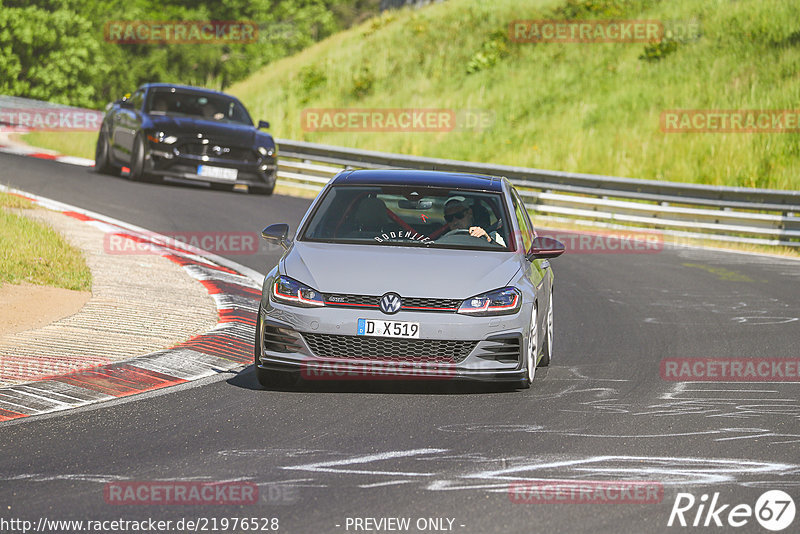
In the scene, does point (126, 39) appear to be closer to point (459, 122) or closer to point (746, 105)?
point (459, 122)

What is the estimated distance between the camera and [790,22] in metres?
34.1

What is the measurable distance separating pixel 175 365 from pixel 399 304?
6.25 ft

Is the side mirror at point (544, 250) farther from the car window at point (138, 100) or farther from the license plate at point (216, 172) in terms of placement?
the car window at point (138, 100)

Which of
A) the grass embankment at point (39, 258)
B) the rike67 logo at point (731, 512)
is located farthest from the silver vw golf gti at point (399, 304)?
the grass embankment at point (39, 258)

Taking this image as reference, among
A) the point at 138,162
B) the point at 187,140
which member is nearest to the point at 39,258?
the point at 187,140

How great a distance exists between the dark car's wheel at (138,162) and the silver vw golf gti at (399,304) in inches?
505

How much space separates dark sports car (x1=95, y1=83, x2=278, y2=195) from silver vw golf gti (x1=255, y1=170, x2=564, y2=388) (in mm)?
12173

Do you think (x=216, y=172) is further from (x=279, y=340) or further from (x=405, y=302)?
(x=405, y=302)

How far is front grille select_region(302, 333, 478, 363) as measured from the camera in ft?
25.8

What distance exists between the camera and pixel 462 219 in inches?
357

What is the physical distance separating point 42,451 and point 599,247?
1373 cm

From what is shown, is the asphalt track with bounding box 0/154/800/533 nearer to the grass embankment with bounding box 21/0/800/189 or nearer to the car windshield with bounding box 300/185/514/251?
the car windshield with bounding box 300/185/514/251

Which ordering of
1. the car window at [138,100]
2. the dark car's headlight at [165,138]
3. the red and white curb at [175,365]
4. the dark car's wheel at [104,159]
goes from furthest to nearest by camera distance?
the dark car's wheel at [104,159] → the car window at [138,100] → the dark car's headlight at [165,138] → the red and white curb at [175,365]

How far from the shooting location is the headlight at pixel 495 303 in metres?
7.98
